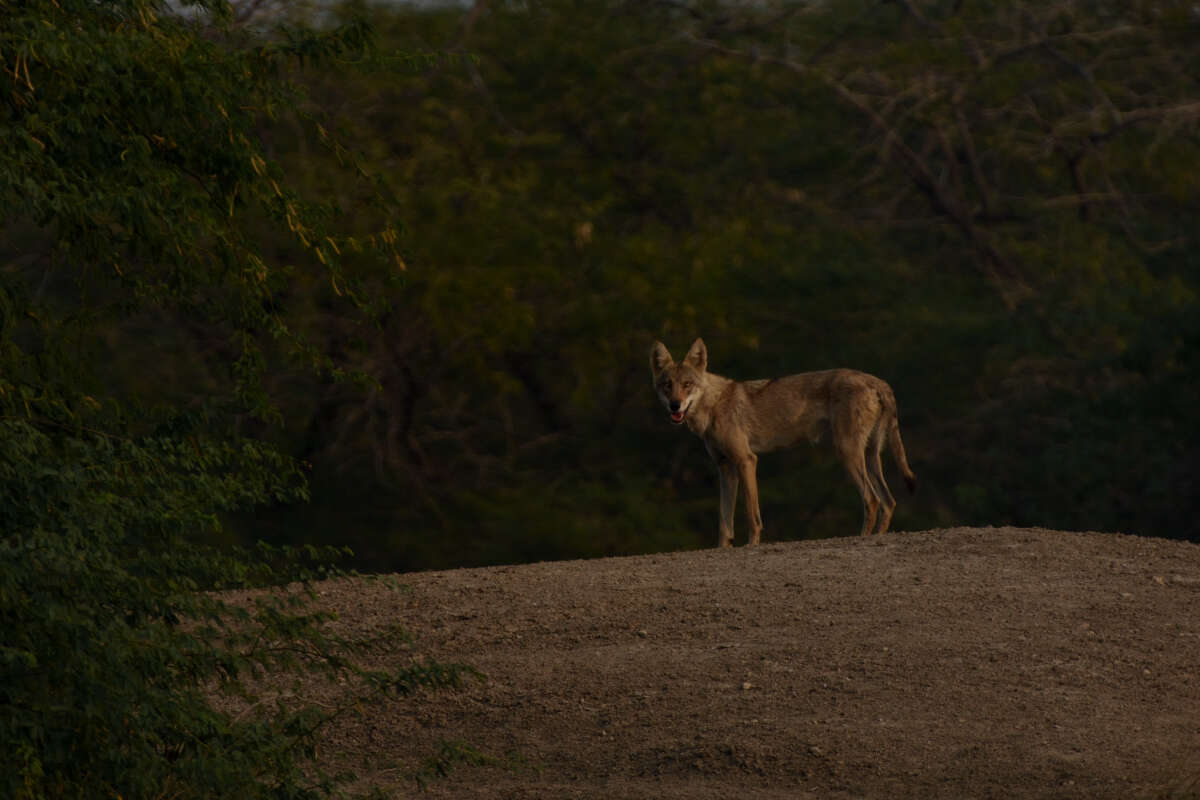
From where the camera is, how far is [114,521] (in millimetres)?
5660

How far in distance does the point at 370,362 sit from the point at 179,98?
1355cm

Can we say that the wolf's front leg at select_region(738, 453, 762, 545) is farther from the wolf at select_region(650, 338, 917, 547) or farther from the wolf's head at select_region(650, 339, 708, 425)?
the wolf's head at select_region(650, 339, 708, 425)

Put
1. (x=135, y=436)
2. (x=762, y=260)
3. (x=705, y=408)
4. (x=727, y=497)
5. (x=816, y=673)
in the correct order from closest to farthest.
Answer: (x=135, y=436), (x=816, y=673), (x=727, y=497), (x=705, y=408), (x=762, y=260)

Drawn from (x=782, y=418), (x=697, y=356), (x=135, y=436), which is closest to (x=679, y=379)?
(x=697, y=356)

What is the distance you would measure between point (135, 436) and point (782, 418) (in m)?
7.45

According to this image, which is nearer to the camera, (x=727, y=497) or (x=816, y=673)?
(x=816, y=673)

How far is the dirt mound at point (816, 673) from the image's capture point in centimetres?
741

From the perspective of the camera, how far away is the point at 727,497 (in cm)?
1284

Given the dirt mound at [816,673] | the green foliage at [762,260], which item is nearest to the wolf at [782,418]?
the dirt mound at [816,673]

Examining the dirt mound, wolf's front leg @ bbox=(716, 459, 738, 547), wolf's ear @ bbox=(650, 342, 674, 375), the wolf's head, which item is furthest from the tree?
wolf's front leg @ bbox=(716, 459, 738, 547)

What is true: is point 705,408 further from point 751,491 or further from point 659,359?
point 751,491

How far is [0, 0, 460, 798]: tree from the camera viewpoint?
17.4ft

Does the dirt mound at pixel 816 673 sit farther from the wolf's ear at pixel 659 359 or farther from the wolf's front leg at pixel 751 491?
the wolf's ear at pixel 659 359

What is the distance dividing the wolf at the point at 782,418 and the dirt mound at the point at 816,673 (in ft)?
4.64
